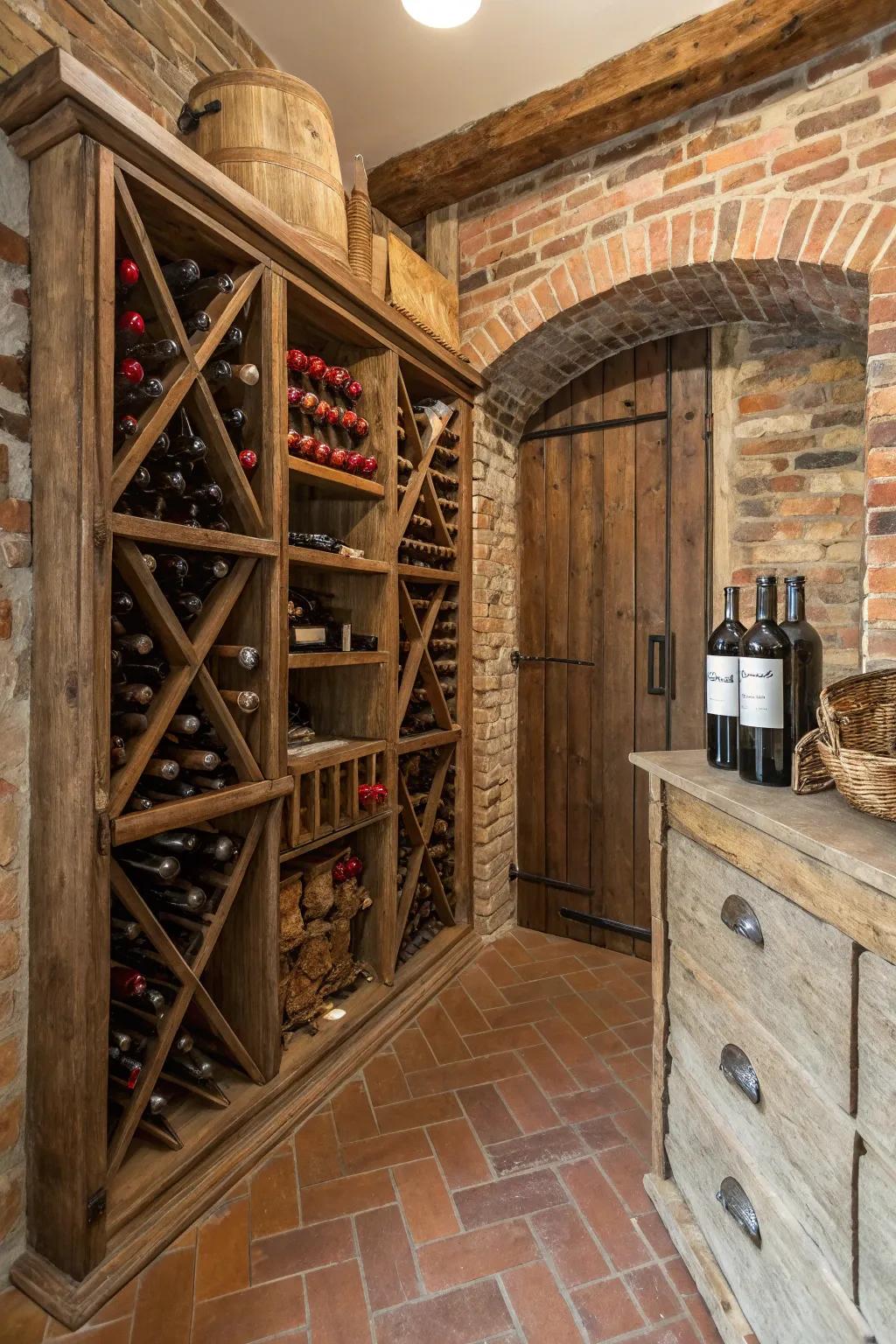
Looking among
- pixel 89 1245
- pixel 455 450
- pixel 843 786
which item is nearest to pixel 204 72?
pixel 455 450

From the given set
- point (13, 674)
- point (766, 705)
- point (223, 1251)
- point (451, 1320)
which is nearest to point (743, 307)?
point (766, 705)

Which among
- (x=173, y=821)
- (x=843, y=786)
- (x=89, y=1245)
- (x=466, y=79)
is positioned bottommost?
(x=89, y=1245)

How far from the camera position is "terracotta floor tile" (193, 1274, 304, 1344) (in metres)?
1.34

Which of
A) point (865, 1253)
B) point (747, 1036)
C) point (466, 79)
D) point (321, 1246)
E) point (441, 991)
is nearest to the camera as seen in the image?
point (865, 1253)

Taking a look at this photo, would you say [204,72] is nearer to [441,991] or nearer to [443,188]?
[443,188]

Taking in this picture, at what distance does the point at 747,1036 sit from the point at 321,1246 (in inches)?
43.3

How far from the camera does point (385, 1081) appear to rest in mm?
2125

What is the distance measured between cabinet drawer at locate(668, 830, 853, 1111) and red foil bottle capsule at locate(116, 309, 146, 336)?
169 centimetres

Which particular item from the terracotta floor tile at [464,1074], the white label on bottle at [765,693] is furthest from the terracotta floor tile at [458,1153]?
the white label on bottle at [765,693]

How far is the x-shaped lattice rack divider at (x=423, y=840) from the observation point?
2.65 metres

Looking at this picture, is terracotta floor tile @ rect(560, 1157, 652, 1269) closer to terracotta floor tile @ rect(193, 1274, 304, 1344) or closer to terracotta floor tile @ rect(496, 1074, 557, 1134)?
terracotta floor tile @ rect(496, 1074, 557, 1134)

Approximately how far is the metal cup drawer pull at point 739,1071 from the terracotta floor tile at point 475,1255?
0.69 metres

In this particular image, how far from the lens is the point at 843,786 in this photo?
108 cm

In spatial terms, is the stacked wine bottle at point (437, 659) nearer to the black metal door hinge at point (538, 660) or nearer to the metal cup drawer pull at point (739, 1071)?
the black metal door hinge at point (538, 660)
